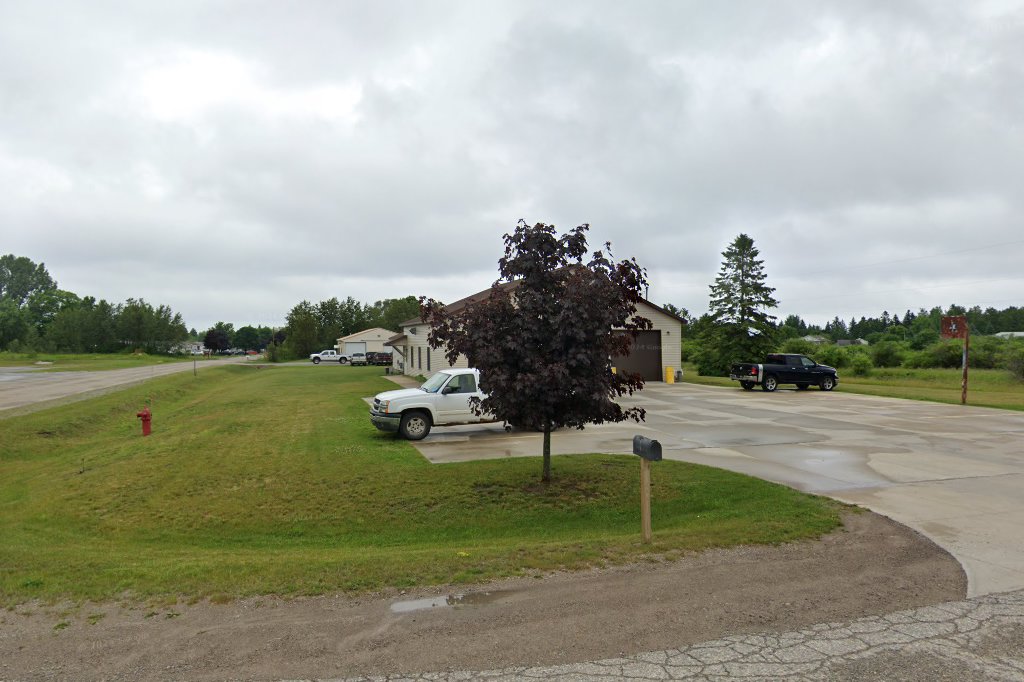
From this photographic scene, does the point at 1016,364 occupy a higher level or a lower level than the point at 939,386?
higher

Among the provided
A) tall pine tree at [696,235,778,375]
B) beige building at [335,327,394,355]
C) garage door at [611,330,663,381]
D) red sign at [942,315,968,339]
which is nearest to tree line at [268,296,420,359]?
beige building at [335,327,394,355]

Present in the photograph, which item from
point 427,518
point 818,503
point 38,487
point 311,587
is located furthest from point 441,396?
point 311,587

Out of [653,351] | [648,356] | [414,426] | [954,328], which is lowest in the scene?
[414,426]

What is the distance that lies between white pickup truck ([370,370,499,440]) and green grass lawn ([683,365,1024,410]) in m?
17.2

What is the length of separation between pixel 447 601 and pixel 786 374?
2667 cm

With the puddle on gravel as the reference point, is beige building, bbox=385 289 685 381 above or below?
above

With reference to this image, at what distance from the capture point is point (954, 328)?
74.6 feet

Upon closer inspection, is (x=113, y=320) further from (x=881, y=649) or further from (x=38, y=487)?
(x=881, y=649)

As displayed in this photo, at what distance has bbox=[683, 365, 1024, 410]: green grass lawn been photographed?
2328cm

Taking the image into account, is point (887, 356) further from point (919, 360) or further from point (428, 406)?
point (428, 406)

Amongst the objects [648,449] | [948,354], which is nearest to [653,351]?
[948,354]

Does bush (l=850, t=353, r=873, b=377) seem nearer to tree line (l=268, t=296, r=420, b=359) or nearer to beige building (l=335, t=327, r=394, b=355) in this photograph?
beige building (l=335, t=327, r=394, b=355)

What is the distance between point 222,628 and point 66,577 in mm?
2400

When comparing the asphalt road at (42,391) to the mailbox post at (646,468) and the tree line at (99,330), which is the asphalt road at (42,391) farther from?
the tree line at (99,330)
